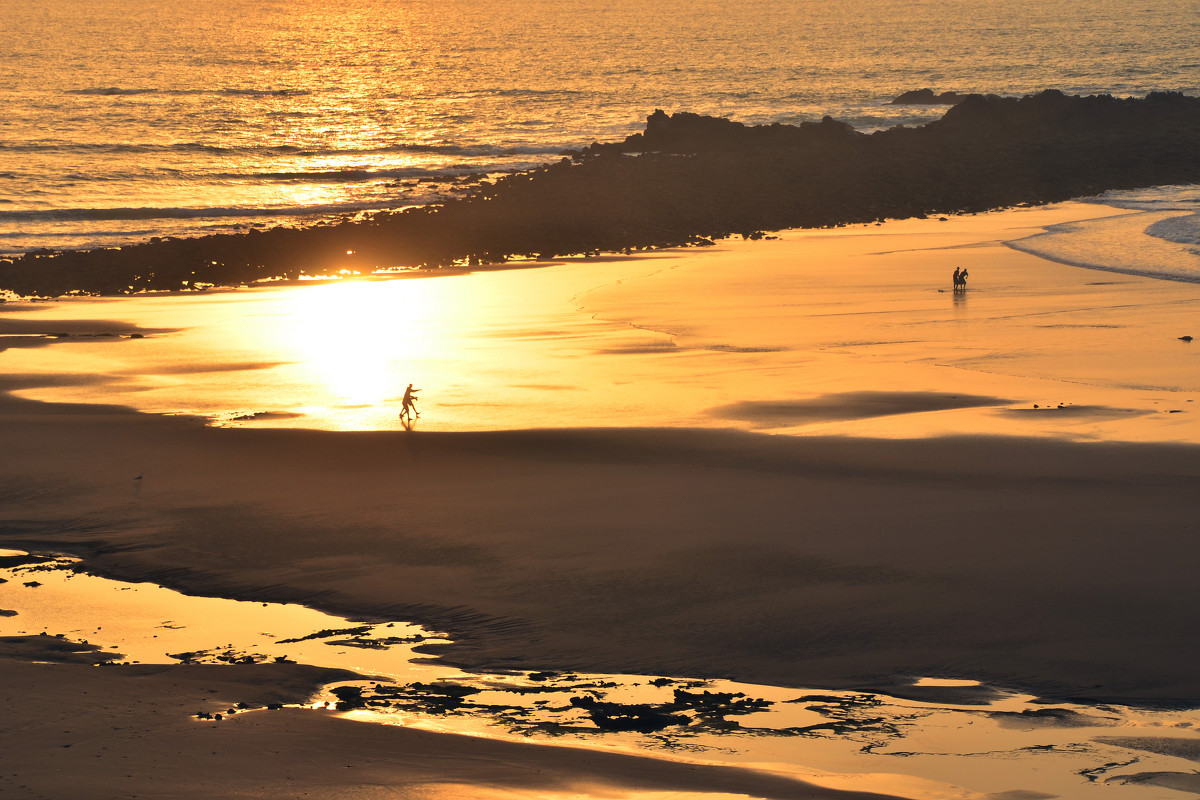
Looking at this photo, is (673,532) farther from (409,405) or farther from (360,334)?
(360,334)

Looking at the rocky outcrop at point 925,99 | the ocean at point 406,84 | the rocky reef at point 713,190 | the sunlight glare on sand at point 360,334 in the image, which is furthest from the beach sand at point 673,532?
the rocky outcrop at point 925,99

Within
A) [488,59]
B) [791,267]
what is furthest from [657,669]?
[488,59]

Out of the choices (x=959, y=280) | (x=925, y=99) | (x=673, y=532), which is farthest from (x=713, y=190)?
(x=925, y=99)

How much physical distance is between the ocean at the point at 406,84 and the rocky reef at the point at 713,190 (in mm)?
4207

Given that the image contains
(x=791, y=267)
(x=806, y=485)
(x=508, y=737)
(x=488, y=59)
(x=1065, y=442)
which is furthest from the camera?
(x=488, y=59)

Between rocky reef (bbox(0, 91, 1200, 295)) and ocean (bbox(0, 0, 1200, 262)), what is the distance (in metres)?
4.21

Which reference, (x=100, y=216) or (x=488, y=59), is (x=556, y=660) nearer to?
(x=100, y=216)

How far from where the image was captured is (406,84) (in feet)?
267

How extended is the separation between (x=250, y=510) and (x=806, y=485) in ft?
16.3

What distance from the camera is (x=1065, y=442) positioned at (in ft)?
42.4

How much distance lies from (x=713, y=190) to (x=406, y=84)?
162ft

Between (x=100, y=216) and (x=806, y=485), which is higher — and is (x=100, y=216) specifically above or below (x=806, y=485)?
above

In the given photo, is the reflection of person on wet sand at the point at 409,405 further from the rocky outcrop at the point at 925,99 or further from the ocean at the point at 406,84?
the rocky outcrop at the point at 925,99

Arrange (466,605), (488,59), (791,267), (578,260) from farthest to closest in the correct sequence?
1. (488,59)
2. (578,260)
3. (791,267)
4. (466,605)
